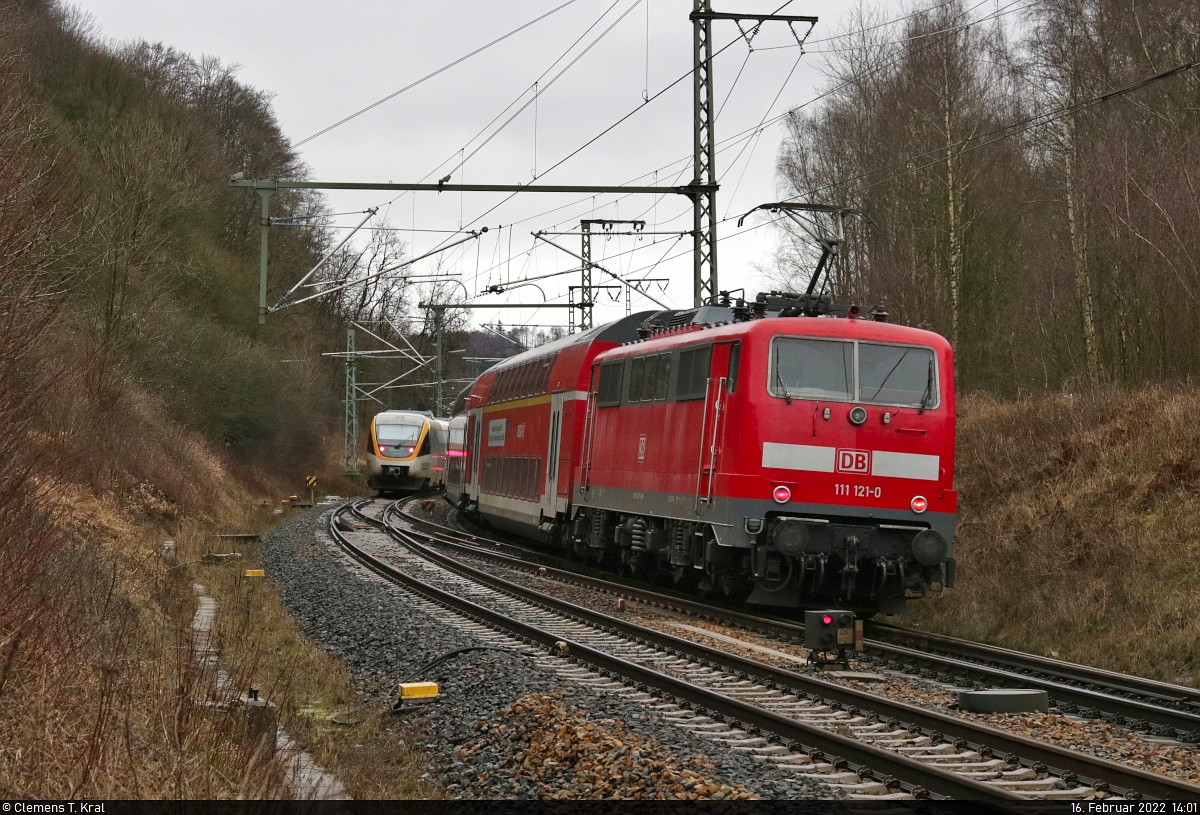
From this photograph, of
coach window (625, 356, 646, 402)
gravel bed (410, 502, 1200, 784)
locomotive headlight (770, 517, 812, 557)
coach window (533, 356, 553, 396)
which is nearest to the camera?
gravel bed (410, 502, 1200, 784)

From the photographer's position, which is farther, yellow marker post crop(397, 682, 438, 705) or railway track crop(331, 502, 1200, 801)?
yellow marker post crop(397, 682, 438, 705)

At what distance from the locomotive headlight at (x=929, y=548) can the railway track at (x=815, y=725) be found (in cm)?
281

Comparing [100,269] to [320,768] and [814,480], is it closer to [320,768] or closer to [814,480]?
[814,480]

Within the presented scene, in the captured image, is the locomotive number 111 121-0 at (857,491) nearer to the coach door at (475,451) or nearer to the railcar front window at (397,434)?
the coach door at (475,451)

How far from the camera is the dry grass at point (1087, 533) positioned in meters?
12.4

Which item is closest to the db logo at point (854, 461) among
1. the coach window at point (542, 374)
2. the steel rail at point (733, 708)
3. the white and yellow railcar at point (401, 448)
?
the steel rail at point (733, 708)

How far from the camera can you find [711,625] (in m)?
14.2

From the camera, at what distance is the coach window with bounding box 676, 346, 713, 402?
47.3 ft

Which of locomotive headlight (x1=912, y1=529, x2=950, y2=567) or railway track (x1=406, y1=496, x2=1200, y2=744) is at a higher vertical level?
locomotive headlight (x1=912, y1=529, x2=950, y2=567)

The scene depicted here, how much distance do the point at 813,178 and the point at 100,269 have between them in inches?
886

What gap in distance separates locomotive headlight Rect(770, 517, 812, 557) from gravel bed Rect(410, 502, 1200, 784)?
0.93m

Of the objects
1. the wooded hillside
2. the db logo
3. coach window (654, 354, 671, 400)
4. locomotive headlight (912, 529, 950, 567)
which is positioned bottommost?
locomotive headlight (912, 529, 950, 567)

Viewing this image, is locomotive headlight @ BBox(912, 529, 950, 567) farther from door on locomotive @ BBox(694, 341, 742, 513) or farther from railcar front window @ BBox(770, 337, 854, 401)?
door on locomotive @ BBox(694, 341, 742, 513)

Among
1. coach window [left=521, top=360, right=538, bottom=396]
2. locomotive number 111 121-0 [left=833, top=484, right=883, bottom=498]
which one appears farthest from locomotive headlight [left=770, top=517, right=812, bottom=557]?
coach window [left=521, top=360, right=538, bottom=396]
